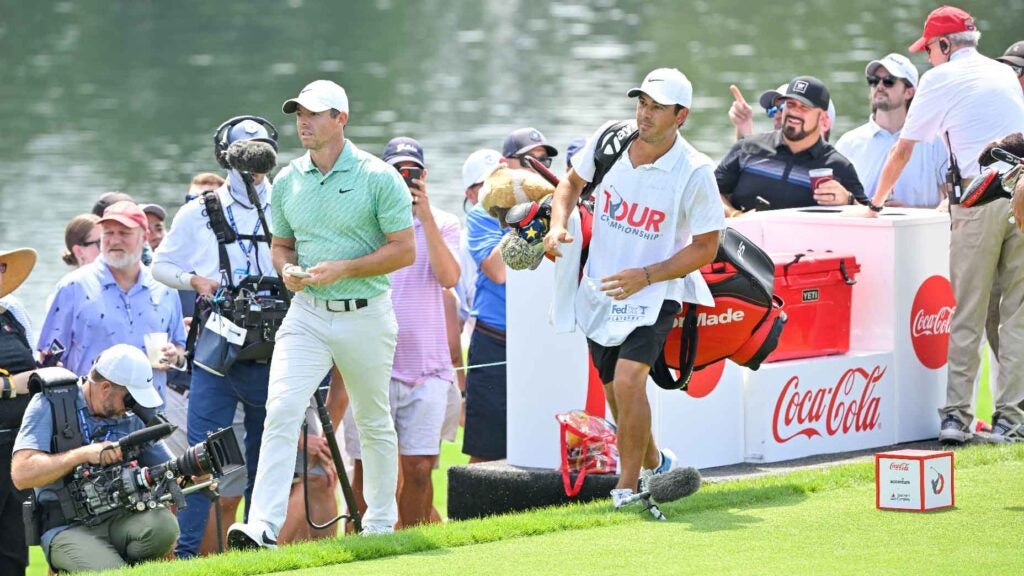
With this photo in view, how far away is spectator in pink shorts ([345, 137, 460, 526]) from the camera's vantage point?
9398 millimetres

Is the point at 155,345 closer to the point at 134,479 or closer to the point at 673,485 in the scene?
the point at 134,479

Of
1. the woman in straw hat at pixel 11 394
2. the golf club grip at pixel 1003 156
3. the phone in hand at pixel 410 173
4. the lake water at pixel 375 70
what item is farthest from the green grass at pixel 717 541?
the lake water at pixel 375 70

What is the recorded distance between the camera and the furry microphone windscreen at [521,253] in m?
7.84

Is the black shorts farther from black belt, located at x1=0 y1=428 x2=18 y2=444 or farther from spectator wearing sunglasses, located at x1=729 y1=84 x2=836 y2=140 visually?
spectator wearing sunglasses, located at x1=729 y1=84 x2=836 y2=140

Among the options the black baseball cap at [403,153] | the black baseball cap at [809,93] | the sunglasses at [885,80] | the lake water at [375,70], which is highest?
the lake water at [375,70]

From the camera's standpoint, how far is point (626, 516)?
7.47m

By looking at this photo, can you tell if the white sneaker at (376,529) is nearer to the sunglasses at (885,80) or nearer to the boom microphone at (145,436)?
the boom microphone at (145,436)

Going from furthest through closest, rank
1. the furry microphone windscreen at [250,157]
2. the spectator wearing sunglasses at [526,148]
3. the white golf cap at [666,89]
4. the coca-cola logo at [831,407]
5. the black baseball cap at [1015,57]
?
the black baseball cap at [1015,57]
the spectator wearing sunglasses at [526,148]
the coca-cola logo at [831,407]
the furry microphone windscreen at [250,157]
the white golf cap at [666,89]

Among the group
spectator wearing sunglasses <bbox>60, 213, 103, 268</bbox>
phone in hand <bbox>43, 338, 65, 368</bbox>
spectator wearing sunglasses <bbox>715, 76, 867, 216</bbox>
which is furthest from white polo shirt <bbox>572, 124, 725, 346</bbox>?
spectator wearing sunglasses <bbox>60, 213, 103, 268</bbox>

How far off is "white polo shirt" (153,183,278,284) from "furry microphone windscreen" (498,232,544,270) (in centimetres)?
141

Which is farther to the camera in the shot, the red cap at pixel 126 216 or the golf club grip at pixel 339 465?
the red cap at pixel 126 216

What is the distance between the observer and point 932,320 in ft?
32.6

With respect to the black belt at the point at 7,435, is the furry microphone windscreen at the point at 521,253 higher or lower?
higher

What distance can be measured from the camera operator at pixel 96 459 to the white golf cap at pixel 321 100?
1376mm
